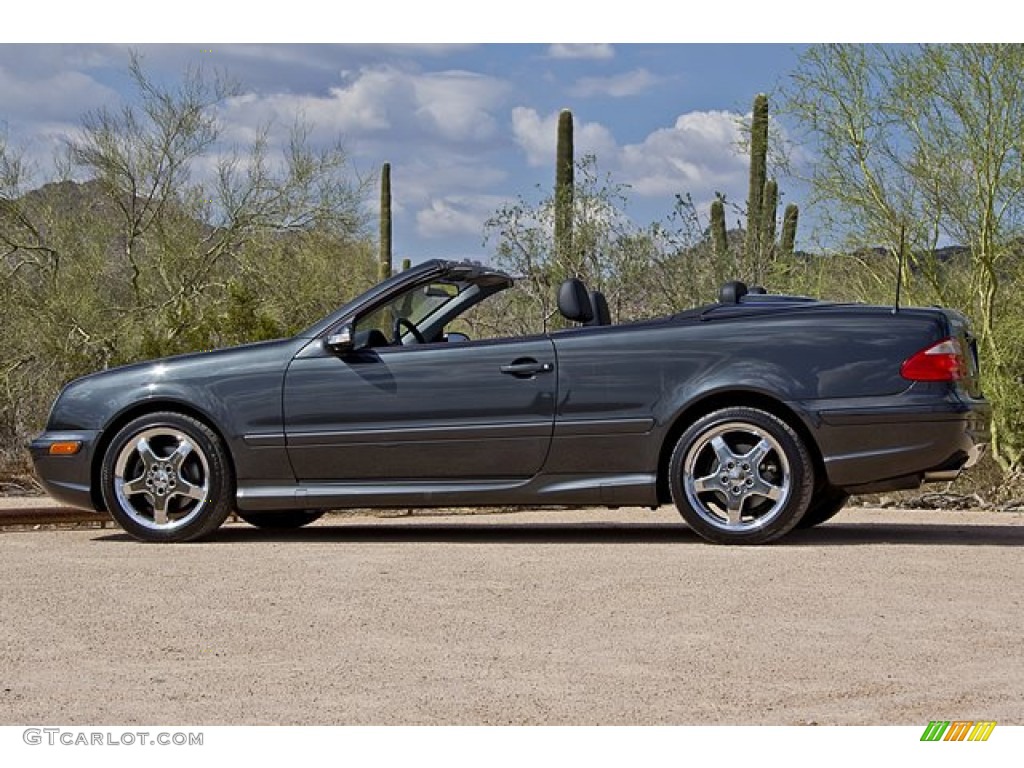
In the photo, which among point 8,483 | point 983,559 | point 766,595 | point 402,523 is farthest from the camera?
point 8,483

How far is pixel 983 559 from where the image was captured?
8656 mm

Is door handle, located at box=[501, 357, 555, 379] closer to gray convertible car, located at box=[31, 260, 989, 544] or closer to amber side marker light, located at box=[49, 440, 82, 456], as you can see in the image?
gray convertible car, located at box=[31, 260, 989, 544]

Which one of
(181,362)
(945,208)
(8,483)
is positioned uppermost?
(945,208)

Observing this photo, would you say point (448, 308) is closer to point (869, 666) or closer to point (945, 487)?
point (869, 666)

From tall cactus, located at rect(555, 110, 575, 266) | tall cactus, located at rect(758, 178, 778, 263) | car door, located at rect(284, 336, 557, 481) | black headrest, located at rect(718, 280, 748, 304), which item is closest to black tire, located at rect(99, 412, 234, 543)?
car door, located at rect(284, 336, 557, 481)

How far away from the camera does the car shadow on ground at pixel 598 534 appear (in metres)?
9.58

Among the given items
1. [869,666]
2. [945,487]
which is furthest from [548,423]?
[945,487]

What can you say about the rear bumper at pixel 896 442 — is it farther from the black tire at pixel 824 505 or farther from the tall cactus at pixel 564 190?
the tall cactus at pixel 564 190

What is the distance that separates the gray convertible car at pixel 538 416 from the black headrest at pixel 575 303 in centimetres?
2

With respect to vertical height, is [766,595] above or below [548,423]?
below

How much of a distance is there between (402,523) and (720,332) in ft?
10.6

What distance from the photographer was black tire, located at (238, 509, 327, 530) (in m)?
10.7
